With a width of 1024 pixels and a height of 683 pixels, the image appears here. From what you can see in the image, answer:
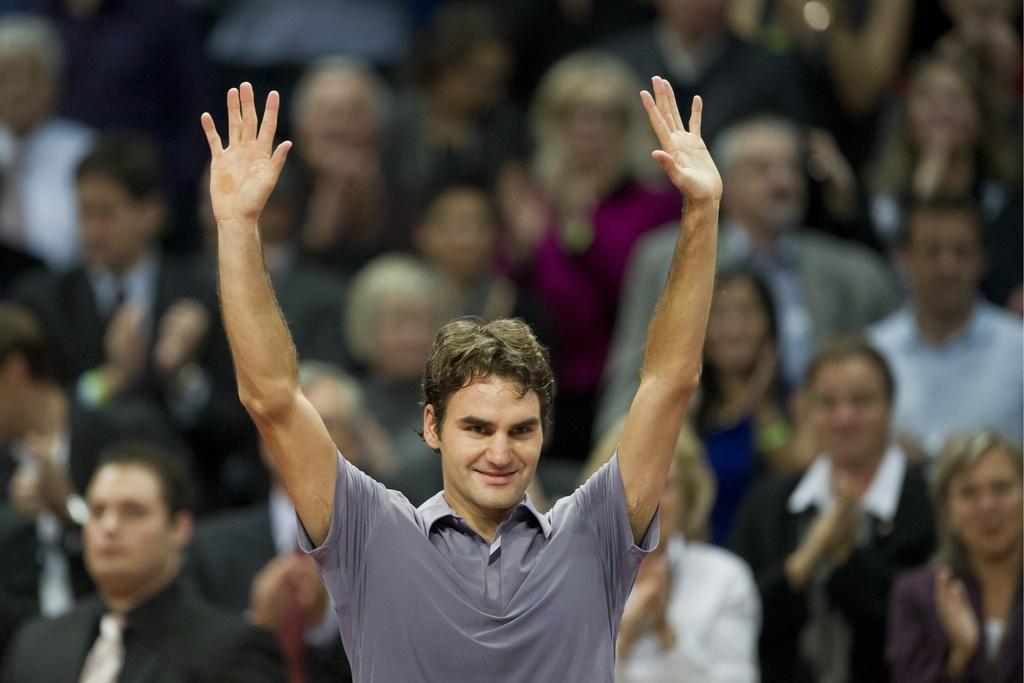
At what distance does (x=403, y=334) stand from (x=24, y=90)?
2.53m

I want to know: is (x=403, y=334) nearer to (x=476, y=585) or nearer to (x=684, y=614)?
(x=684, y=614)

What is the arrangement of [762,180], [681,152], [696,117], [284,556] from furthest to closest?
[762,180]
[284,556]
[696,117]
[681,152]

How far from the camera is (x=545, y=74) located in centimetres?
987

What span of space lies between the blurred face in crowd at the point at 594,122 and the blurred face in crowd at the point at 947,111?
1.26 meters

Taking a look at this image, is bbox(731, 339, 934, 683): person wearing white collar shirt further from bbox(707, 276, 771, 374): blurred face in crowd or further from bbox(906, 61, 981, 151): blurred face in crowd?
bbox(906, 61, 981, 151): blurred face in crowd

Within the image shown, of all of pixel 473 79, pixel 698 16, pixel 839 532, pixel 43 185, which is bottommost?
pixel 839 532

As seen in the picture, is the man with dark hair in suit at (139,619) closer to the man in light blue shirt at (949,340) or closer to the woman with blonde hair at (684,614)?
the woman with blonde hair at (684,614)

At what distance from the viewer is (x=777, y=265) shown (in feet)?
26.7

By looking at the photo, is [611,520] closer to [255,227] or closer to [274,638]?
[255,227]

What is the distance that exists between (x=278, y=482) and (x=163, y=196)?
9.15ft

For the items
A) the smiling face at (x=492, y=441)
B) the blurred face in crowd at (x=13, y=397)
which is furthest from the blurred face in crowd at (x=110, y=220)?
the smiling face at (x=492, y=441)

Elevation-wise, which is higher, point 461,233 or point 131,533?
point 461,233

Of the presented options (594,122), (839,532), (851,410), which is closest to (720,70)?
(594,122)

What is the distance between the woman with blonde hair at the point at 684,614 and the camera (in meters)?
6.23
